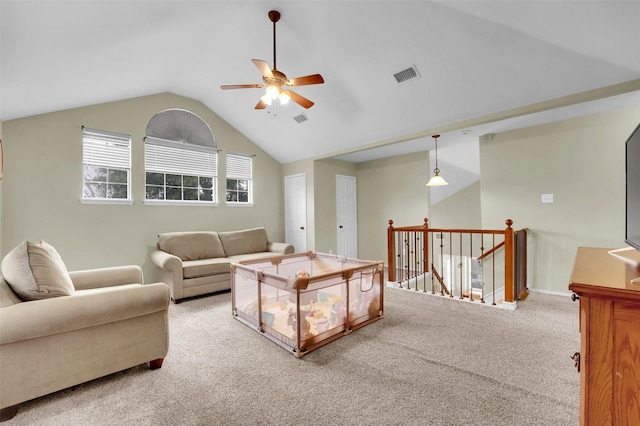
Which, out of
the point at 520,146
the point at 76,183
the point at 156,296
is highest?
the point at 520,146

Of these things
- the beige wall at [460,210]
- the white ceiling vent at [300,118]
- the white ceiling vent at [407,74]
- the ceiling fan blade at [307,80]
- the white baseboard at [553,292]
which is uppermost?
the white ceiling vent at [407,74]

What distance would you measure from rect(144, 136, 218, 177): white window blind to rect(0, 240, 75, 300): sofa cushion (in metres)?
2.96

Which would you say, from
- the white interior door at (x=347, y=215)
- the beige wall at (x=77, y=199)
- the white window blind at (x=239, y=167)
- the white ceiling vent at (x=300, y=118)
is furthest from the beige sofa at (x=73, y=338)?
the white interior door at (x=347, y=215)

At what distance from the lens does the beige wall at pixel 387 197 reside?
5.77m

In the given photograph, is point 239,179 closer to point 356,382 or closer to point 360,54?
point 360,54

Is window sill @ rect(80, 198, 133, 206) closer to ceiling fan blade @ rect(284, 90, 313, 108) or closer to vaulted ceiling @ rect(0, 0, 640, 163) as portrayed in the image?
vaulted ceiling @ rect(0, 0, 640, 163)

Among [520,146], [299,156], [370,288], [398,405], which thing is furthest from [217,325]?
[520,146]

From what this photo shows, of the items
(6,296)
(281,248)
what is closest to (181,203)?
(281,248)

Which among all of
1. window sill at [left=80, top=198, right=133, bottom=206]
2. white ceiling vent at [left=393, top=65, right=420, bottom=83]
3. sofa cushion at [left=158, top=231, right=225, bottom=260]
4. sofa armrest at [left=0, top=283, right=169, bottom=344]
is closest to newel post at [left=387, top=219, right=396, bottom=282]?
white ceiling vent at [left=393, top=65, right=420, bottom=83]

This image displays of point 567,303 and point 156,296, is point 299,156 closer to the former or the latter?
point 156,296

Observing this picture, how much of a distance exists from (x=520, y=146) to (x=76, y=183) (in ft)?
21.5

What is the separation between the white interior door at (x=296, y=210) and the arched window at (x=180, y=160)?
161 centimetres

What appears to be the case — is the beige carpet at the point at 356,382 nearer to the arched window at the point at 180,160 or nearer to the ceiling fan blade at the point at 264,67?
the ceiling fan blade at the point at 264,67

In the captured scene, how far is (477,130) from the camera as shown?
4.33 meters
